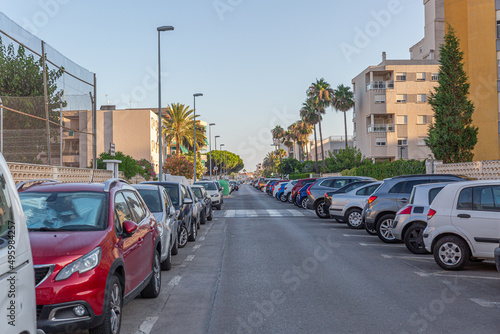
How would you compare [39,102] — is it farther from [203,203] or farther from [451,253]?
[451,253]

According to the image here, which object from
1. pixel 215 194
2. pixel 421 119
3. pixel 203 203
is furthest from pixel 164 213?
pixel 421 119

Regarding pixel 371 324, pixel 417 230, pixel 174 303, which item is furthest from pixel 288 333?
pixel 417 230

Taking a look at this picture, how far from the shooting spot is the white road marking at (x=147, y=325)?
5.80 metres

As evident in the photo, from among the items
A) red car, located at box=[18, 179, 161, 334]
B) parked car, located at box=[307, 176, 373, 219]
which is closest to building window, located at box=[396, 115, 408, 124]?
parked car, located at box=[307, 176, 373, 219]

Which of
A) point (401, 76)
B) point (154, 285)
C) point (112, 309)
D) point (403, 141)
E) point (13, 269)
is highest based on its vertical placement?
point (401, 76)

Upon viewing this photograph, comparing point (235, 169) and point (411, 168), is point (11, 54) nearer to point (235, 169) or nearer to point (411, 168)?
point (411, 168)

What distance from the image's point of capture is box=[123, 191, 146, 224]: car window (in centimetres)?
691

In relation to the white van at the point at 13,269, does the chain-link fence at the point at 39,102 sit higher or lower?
higher

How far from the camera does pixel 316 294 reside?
757 cm

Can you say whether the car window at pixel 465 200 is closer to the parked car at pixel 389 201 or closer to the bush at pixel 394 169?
the parked car at pixel 389 201

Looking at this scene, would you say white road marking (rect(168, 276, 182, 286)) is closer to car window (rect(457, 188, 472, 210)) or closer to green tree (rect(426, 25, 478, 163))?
car window (rect(457, 188, 472, 210))

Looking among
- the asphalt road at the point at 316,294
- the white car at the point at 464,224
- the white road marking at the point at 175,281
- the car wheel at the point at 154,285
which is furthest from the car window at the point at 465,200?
the car wheel at the point at 154,285

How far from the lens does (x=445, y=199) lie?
980cm

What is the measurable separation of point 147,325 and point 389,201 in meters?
9.71
